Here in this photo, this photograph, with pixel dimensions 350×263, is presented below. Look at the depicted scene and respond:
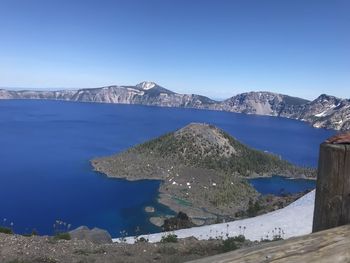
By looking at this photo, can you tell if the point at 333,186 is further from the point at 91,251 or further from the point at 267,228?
the point at 267,228

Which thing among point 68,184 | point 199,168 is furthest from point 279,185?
point 68,184

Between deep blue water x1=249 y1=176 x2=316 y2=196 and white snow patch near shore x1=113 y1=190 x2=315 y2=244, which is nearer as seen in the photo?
white snow patch near shore x1=113 y1=190 x2=315 y2=244

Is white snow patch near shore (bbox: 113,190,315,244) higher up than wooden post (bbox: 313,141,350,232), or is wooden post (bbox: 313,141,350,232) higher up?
wooden post (bbox: 313,141,350,232)

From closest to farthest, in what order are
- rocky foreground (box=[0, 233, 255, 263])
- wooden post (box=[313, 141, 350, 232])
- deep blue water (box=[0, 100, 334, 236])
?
1. wooden post (box=[313, 141, 350, 232])
2. rocky foreground (box=[0, 233, 255, 263])
3. deep blue water (box=[0, 100, 334, 236])

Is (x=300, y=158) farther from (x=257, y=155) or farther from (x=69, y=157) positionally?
(x=69, y=157)

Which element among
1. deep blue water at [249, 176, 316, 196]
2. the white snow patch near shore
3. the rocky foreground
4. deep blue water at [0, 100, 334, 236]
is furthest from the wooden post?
deep blue water at [249, 176, 316, 196]

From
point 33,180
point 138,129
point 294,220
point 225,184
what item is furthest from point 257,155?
point 294,220

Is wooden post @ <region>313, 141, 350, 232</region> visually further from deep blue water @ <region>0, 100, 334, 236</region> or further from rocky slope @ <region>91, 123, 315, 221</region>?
rocky slope @ <region>91, 123, 315, 221</region>
